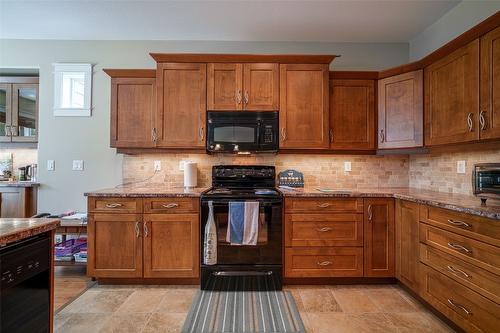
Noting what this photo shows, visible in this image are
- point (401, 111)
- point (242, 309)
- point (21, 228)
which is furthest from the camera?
point (401, 111)

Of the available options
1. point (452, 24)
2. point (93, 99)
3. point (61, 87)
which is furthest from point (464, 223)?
point (61, 87)

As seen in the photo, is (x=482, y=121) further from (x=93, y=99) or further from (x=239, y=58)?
(x=93, y=99)

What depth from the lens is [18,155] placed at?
11.1 feet

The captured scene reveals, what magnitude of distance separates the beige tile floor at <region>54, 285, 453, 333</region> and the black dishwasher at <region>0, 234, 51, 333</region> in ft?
2.32

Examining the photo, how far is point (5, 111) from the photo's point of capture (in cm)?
318

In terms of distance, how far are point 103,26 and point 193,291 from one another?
2.98 m

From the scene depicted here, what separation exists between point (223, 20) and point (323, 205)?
7.16ft

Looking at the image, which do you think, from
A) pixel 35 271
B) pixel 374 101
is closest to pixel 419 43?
pixel 374 101

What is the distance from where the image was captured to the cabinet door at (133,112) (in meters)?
2.72

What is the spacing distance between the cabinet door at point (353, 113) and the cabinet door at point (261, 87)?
2.14 feet

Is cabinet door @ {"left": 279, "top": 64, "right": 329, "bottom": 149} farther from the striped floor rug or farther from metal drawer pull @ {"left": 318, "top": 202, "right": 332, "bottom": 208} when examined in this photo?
the striped floor rug

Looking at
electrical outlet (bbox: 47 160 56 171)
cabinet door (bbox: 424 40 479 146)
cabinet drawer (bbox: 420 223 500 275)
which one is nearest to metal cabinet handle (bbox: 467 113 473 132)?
cabinet door (bbox: 424 40 479 146)

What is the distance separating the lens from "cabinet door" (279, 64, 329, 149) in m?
2.67

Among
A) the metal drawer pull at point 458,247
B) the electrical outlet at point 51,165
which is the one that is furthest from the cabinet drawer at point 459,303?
the electrical outlet at point 51,165
